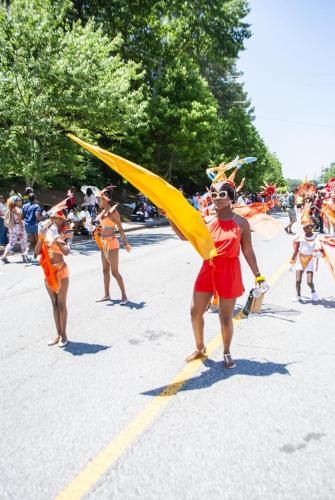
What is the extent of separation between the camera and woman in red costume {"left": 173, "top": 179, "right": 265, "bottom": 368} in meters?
4.07

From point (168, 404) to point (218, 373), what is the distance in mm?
786

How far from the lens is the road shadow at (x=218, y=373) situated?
378 centimetres

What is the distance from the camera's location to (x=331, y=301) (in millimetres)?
6887

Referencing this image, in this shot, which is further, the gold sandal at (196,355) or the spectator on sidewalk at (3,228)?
the spectator on sidewalk at (3,228)

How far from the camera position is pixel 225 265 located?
408 cm

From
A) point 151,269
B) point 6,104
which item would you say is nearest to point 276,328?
point 151,269

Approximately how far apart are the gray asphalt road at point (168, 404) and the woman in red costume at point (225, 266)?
55 centimetres

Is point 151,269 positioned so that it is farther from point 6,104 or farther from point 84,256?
point 6,104

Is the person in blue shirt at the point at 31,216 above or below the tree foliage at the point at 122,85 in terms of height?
below

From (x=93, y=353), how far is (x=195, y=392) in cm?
140

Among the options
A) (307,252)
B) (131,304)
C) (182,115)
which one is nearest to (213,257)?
(131,304)

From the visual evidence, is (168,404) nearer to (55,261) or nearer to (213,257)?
(213,257)

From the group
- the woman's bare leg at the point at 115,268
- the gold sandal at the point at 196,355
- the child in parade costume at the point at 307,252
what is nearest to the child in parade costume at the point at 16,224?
the woman's bare leg at the point at 115,268

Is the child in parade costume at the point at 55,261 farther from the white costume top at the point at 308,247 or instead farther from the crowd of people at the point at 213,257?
the white costume top at the point at 308,247
